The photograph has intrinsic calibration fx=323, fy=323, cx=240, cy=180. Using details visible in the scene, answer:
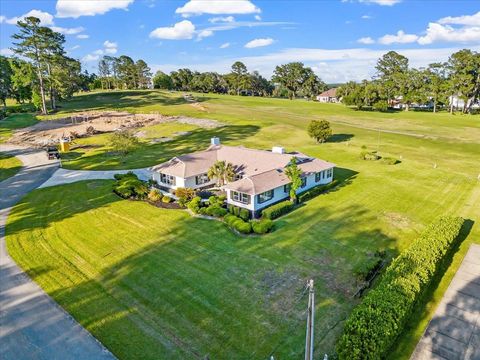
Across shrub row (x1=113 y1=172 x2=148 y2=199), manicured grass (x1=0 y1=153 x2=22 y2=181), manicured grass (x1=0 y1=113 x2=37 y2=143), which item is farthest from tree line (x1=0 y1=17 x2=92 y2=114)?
shrub row (x1=113 y1=172 x2=148 y2=199)

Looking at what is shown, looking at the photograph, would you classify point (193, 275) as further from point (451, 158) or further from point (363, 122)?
point (363, 122)

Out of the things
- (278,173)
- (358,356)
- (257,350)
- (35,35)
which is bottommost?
(257,350)

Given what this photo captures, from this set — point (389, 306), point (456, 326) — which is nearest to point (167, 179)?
point (389, 306)

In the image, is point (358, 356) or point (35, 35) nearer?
point (358, 356)

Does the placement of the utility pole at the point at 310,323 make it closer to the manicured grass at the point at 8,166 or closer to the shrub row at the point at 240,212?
the shrub row at the point at 240,212

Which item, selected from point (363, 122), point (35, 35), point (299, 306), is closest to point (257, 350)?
point (299, 306)
